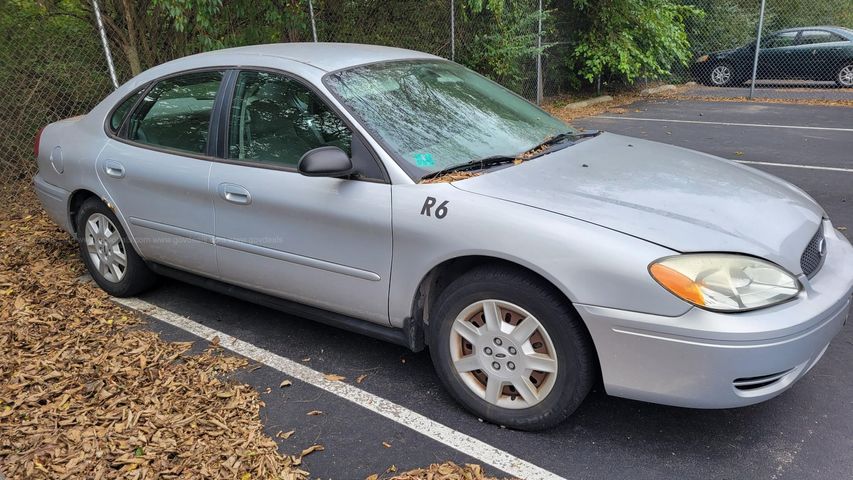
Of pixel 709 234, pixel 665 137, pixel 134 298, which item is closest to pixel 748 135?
pixel 665 137

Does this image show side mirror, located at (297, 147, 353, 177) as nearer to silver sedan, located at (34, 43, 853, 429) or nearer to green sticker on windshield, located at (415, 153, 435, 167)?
silver sedan, located at (34, 43, 853, 429)

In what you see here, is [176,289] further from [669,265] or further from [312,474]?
[669,265]

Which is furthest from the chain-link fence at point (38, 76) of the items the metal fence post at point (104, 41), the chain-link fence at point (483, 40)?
the metal fence post at point (104, 41)

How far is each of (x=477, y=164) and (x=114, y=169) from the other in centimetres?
244

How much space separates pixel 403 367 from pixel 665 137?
24.4ft

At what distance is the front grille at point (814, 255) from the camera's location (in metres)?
2.65

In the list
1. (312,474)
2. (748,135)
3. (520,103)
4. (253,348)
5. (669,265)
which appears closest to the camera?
(669,265)

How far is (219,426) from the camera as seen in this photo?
9.48 ft

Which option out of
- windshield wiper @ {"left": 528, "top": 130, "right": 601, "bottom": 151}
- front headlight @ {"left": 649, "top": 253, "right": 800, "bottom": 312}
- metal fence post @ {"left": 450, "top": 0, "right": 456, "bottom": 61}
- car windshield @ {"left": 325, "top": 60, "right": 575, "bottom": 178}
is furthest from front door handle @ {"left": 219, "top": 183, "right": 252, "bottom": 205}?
metal fence post @ {"left": 450, "top": 0, "right": 456, "bottom": 61}

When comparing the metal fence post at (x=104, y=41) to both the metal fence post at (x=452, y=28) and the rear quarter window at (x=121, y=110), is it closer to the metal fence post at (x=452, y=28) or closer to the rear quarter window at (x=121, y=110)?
the rear quarter window at (x=121, y=110)

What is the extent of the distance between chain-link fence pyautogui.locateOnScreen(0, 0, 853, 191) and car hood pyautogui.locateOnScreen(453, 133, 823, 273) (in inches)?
189

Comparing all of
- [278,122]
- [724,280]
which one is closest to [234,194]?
[278,122]

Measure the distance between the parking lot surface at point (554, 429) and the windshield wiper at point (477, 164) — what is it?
1.09 metres

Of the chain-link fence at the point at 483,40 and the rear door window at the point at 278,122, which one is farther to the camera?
the chain-link fence at the point at 483,40
